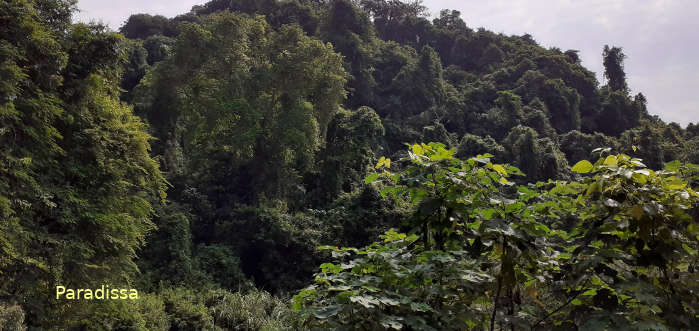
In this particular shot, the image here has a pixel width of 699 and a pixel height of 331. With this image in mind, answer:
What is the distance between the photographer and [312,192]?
18484 millimetres

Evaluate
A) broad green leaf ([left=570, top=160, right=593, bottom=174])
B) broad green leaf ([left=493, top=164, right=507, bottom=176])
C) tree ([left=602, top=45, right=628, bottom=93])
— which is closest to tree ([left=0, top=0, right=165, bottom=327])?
broad green leaf ([left=493, top=164, right=507, bottom=176])

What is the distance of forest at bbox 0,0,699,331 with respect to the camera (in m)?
2.02

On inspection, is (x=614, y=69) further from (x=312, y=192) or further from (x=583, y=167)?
(x=583, y=167)

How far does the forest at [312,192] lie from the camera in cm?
202

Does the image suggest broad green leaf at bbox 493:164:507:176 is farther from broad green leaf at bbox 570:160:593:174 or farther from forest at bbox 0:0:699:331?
broad green leaf at bbox 570:160:593:174

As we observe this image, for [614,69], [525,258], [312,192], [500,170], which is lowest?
[312,192]

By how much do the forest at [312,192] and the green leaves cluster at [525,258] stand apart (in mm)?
13

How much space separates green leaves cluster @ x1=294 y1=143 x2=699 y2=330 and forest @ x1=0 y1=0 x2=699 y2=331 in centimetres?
1

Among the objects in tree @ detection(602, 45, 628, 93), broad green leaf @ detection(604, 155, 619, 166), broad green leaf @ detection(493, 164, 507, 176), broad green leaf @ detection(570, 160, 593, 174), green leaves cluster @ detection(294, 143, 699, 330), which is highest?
tree @ detection(602, 45, 628, 93)

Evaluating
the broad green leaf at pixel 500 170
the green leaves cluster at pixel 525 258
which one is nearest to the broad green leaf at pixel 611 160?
the green leaves cluster at pixel 525 258

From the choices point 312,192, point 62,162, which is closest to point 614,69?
point 312,192

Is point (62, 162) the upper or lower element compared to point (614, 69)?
lower

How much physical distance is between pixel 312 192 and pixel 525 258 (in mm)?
16474

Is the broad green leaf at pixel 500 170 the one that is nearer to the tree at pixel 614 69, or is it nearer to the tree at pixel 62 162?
the tree at pixel 62 162
